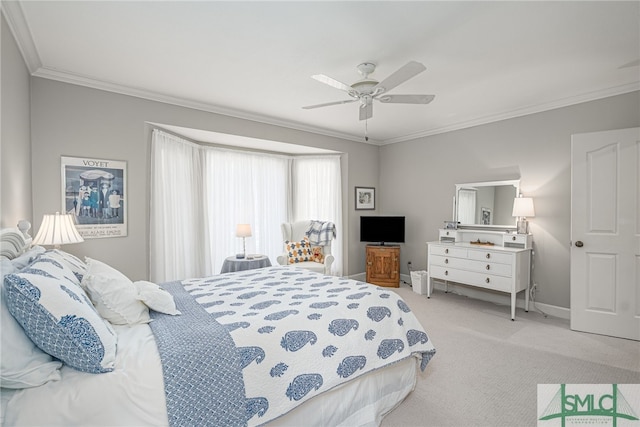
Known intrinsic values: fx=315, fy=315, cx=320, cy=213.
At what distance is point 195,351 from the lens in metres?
1.44

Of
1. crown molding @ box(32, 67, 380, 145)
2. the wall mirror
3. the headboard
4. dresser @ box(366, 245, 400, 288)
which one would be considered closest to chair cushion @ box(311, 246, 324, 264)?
dresser @ box(366, 245, 400, 288)

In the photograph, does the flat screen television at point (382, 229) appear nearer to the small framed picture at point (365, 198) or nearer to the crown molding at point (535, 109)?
the small framed picture at point (365, 198)

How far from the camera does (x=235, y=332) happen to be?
1.63 m

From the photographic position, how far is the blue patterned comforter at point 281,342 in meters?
1.41

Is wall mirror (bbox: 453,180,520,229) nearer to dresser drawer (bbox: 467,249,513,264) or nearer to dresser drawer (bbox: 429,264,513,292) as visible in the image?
dresser drawer (bbox: 467,249,513,264)

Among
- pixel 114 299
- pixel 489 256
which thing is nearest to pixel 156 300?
pixel 114 299

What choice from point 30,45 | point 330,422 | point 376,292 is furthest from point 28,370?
point 30,45

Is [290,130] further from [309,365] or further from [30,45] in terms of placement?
[309,365]

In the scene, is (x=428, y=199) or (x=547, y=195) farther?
(x=428, y=199)

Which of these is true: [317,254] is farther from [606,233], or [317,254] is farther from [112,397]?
[112,397]

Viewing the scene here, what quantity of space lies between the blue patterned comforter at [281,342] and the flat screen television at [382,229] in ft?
9.87

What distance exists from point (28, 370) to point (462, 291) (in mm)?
4971

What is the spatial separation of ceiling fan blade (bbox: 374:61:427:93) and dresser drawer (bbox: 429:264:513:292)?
9.27 ft

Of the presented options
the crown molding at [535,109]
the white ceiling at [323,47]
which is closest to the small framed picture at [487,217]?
the crown molding at [535,109]
